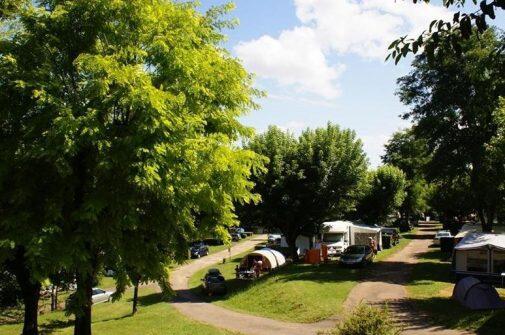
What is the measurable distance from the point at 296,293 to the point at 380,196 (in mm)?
32837

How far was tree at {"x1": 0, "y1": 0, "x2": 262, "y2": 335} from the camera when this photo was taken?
10.3m

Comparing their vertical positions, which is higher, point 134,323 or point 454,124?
point 454,124

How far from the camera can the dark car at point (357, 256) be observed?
3291cm

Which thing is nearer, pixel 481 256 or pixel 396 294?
pixel 396 294

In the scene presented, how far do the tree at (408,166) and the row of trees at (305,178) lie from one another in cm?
2094

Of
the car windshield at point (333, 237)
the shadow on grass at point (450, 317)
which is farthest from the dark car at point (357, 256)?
the shadow on grass at point (450, 317)

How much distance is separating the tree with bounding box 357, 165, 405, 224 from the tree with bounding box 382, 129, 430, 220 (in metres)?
2.65

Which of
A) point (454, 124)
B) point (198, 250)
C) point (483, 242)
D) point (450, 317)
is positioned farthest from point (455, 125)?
point (198, 250)

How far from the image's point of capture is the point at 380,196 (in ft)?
182

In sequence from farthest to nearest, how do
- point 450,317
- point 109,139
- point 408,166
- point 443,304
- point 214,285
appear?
point 408,166, point 214,285, point 443,304, point 450,317, point 109,139

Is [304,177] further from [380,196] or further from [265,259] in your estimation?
[380,196]

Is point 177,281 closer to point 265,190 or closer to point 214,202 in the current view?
point 265,190

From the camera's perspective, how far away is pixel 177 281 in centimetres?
3909

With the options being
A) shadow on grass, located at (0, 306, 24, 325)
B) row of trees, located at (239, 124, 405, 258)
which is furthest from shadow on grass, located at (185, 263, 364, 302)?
shadow on grass, located at (0, 306, 24, 325)
